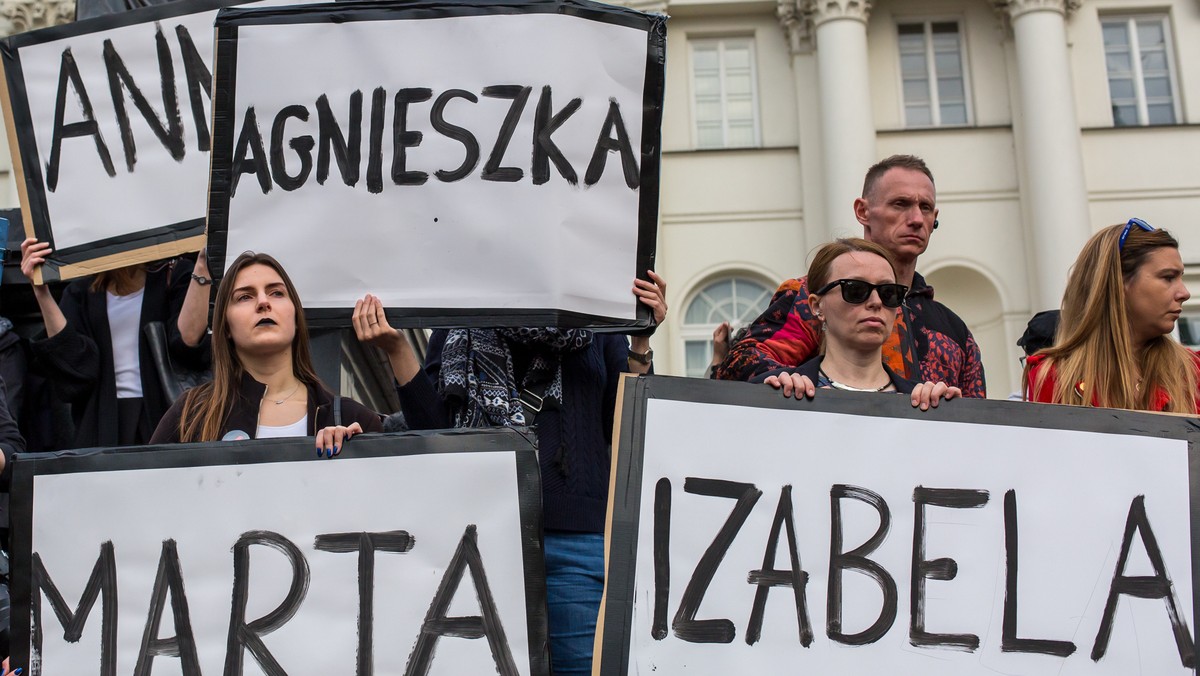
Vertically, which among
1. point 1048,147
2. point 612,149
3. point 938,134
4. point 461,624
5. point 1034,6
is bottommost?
point 461,624

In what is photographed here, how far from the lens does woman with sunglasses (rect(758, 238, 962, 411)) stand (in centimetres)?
311

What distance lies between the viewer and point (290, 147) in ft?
11.3

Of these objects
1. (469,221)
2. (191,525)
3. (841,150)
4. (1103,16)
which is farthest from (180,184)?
(1103,16)

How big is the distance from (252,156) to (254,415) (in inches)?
25.5

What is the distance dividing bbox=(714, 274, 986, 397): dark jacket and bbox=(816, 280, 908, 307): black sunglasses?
0.74 ft

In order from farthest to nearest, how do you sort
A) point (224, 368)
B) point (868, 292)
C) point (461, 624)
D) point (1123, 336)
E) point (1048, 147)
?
point (1048, 147)
point (1123, 336)
point (224, 368)
point (868, 292)
point (461, 624)

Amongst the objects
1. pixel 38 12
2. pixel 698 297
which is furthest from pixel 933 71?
pixel 38 12

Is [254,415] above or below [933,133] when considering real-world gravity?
below

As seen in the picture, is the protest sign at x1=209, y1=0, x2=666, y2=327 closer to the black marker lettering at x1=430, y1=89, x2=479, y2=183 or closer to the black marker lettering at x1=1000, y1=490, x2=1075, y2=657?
the black marker lettering at x1=430, y1=89, x2=479, y2=183

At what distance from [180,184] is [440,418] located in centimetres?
151

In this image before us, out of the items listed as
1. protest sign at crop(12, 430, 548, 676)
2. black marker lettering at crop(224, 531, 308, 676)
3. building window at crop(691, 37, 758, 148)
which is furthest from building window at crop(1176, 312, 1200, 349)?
black marker lettering at crop(224, 531, 308, 676)

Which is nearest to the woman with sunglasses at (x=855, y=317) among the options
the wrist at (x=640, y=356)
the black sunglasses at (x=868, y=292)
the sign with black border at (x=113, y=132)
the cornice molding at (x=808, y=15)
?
the black sunglasses at (x=868, y=292)

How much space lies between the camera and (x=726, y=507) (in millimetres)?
2883

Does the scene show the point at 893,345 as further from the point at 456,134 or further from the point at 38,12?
the point at 38,12
